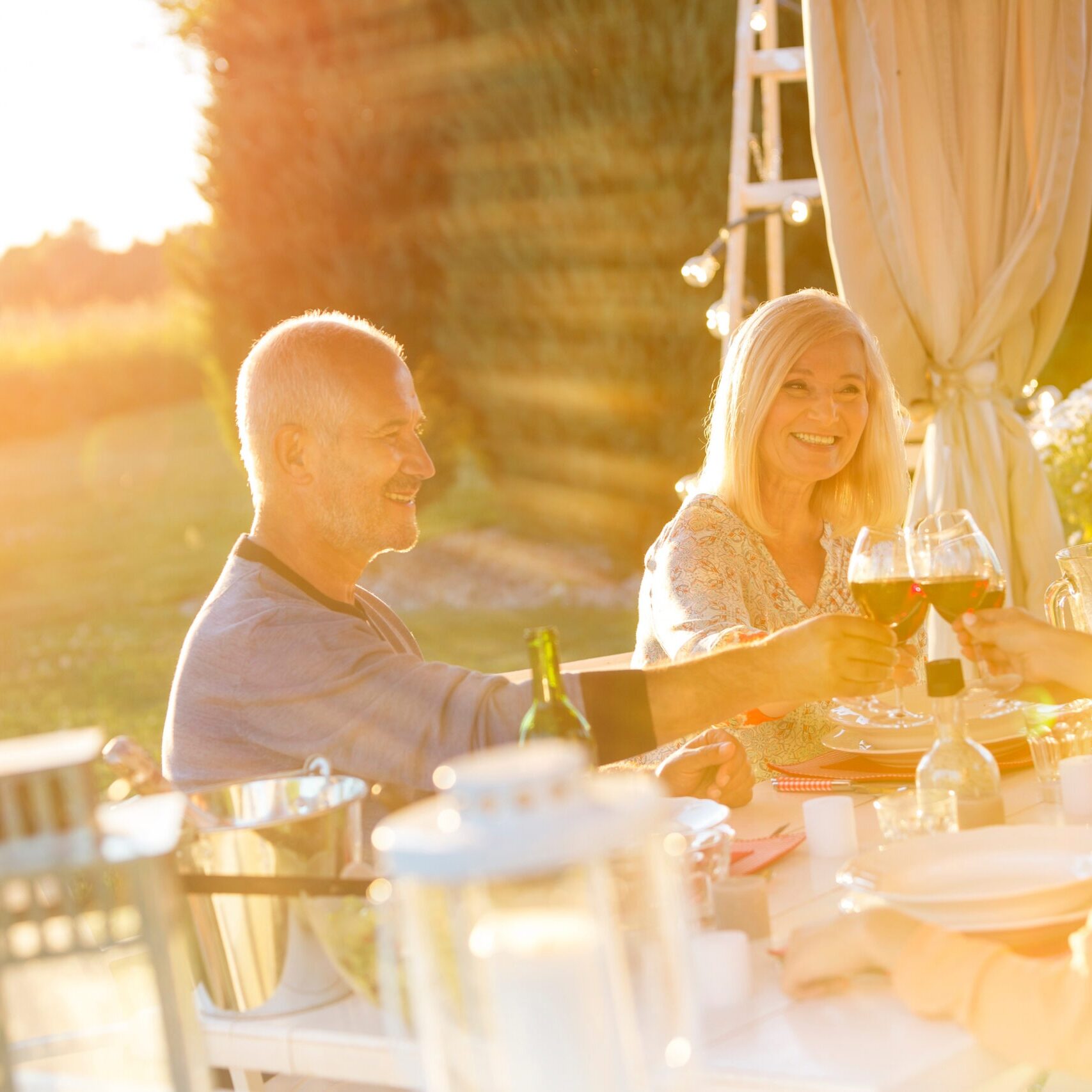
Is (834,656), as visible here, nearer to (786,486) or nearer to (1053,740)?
(1053,740)

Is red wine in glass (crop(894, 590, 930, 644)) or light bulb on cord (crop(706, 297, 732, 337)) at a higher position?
light bulb on cord (crop(706, 297, 732, 337))

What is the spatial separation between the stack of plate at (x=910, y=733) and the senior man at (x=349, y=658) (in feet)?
0.75

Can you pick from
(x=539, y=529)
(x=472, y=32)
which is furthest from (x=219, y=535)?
(x=472, y=32)

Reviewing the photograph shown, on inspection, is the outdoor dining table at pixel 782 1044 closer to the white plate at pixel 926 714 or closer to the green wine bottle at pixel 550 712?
the green wine bottle at pixel 550 712

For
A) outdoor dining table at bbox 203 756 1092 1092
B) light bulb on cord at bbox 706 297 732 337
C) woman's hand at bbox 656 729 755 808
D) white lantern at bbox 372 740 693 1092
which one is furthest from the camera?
light bulb on cord at bbox 706 297 732 337

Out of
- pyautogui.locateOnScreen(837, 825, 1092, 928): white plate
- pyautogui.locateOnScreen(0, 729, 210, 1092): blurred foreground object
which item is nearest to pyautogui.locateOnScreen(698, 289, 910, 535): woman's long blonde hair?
pyautogui.locateOnScreen(837, 825, 1092, 928): white plate

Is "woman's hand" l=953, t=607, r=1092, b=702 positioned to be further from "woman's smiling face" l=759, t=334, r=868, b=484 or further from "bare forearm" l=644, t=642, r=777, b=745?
"woman's smiling face" l=759, t=334, r=868, b=484

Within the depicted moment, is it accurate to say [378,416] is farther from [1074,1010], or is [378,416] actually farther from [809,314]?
[1074,1010]

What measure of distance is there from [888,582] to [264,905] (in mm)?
914

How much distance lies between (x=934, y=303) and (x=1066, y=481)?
37.8 inches

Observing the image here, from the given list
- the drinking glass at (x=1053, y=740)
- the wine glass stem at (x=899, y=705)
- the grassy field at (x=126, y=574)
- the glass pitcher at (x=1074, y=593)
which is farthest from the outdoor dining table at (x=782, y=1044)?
the grassy field at (x=126, y=574)

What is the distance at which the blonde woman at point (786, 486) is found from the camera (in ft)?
9.79

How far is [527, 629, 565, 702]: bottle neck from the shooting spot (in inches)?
64.2

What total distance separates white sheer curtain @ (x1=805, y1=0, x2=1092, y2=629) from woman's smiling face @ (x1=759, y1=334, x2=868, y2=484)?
66cm
